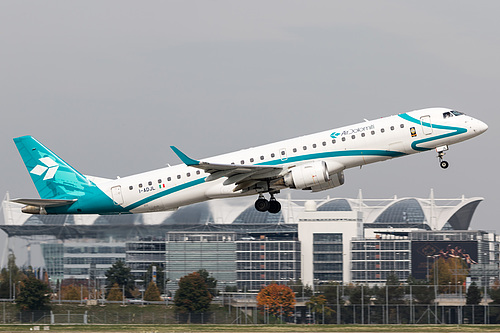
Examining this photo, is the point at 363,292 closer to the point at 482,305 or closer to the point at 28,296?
the point at 482,305

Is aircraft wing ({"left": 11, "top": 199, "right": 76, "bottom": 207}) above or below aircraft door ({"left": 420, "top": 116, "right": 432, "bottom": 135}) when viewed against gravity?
below

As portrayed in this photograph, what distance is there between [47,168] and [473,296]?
49.5 meters

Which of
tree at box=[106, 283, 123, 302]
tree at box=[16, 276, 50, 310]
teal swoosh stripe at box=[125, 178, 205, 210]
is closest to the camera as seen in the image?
teal swoosh stripe at box=[125, 178, 205, 210]

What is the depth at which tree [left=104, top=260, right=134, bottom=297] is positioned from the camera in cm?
12156

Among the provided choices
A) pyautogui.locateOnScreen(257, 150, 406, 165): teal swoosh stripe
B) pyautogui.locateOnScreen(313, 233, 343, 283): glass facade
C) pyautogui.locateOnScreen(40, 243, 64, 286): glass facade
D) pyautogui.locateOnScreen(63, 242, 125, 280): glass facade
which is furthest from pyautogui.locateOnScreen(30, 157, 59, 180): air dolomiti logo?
pyautogui.locateOnScreen(313, 233, 343, 283): glass facade

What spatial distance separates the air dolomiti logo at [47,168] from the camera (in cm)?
5588

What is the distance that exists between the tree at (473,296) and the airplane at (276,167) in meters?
38.9

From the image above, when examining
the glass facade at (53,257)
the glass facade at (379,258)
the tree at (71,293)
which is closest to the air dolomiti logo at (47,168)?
the tree at (71,293)

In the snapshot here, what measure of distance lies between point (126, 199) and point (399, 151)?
17740 millimetres

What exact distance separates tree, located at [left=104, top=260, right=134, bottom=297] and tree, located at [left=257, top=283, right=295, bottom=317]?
109 ft

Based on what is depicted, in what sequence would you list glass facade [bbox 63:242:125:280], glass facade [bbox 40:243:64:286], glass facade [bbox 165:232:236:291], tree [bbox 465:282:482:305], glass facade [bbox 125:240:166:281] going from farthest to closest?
1. glass facade [bbox 165:232:236:291]
2. glass facade [bbox 125:240:166:281]
3. glass facade [bbox 40:243:64:286]
4. glass facade [bbox 63:242:125:280]
5. tree [bbox 465:282:482:305]

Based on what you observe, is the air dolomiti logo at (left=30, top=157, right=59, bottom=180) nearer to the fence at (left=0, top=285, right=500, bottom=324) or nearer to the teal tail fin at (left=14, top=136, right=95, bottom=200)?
the teal tail fin at (left=14, top=136, right=95, bottom=200)

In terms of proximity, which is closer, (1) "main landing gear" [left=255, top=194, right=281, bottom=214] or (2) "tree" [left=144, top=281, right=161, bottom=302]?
(1) "main landing gear" [left=255, top=194, right=281, bottom=214]

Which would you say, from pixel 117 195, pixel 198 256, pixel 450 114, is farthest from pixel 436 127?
pixel 198 256
